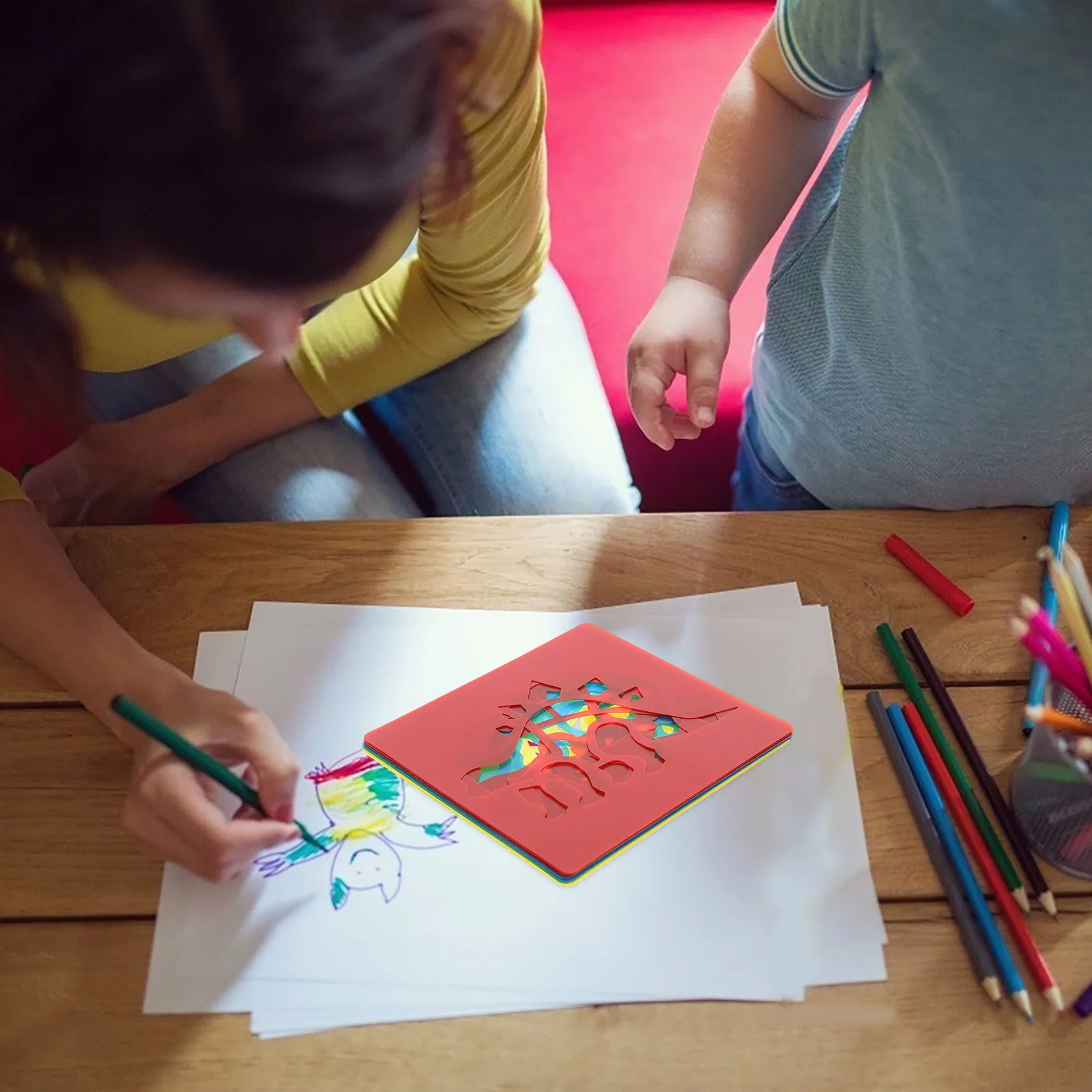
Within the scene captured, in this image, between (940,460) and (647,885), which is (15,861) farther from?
(940,460)

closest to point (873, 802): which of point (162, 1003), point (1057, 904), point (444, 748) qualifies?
point (1057, 904)

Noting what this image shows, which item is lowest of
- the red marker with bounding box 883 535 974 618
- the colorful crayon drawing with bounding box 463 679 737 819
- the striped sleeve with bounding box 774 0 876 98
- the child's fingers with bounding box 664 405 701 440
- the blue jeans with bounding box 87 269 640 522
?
the blue jeans with bounding box 87 269 640 522

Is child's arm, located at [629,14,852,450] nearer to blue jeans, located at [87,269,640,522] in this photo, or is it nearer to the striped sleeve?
the striped sleeve

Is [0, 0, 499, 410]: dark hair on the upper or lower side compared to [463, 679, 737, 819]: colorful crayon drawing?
upper

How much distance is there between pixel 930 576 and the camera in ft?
1.95

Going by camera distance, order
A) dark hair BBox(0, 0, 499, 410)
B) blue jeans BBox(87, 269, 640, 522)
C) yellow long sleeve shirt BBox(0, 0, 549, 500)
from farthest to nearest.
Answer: blue jeans BBox(87, 269, 640, 522) < yellow long sleeve shirt BBox(0, 0, 549, 500) < dark hair BBox(0, 0, 499, 410)

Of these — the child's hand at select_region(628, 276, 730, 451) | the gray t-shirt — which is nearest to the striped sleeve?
the gray t-shirt

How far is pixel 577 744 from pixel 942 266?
0.36m

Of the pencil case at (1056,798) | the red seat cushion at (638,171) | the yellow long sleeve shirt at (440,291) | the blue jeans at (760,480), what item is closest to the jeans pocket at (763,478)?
the blue jeans at (760,480)

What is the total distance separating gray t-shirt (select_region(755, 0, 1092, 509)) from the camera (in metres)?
0.56

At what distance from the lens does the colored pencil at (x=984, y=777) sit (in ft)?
1.56

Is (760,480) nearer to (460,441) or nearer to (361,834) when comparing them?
(460,441)

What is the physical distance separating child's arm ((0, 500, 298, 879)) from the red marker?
1.16 feet

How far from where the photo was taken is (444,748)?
0.53m
